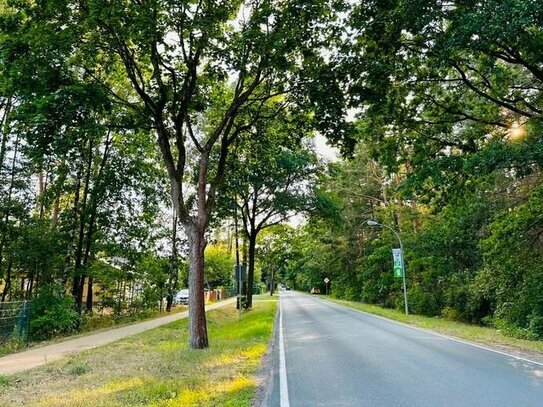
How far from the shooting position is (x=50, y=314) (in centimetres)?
1758

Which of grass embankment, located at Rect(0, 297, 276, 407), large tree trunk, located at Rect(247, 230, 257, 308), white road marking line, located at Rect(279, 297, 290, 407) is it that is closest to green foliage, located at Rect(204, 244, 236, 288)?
large tree trunk, located at Rect(247, 230, 257, 308)

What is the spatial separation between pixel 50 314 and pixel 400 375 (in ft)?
46.7

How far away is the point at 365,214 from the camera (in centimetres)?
4269

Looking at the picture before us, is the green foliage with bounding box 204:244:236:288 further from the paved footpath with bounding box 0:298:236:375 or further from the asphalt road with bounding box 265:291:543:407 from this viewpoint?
the asphalt road with bounding box 265:291:543:407

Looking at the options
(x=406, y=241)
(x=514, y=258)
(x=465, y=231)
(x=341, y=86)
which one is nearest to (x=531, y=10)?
(x=341, y=86)

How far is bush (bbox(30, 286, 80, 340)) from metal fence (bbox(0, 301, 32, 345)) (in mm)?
712

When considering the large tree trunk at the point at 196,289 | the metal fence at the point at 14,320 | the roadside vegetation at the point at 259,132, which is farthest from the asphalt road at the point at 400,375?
the metal fence at the point at 14,320

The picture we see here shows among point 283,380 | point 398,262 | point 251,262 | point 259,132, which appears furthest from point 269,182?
point 283,380

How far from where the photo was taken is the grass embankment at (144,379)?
691 centimetres

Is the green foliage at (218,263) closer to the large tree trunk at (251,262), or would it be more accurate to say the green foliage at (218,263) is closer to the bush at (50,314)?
the large tree trunk at (251,262)

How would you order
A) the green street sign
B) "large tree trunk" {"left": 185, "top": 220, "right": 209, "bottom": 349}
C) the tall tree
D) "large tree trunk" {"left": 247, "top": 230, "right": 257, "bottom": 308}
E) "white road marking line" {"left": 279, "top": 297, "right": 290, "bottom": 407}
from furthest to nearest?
"large tree trunk" {"left": 247, "top": 230, "right": 257, "bottom": 308} < the green street sign < the tall tree < "large tree trunk" {"left": 185, "top": 220, "right": 209, "bottom": 349} < "white road marking line" {"left": 279, "top": 297, "right": 290, "bottom": 407}

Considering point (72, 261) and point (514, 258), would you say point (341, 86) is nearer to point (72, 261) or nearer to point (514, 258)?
point (514, 258)

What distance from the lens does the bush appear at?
17297 mm

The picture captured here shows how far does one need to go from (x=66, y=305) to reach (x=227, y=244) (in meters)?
43.1
